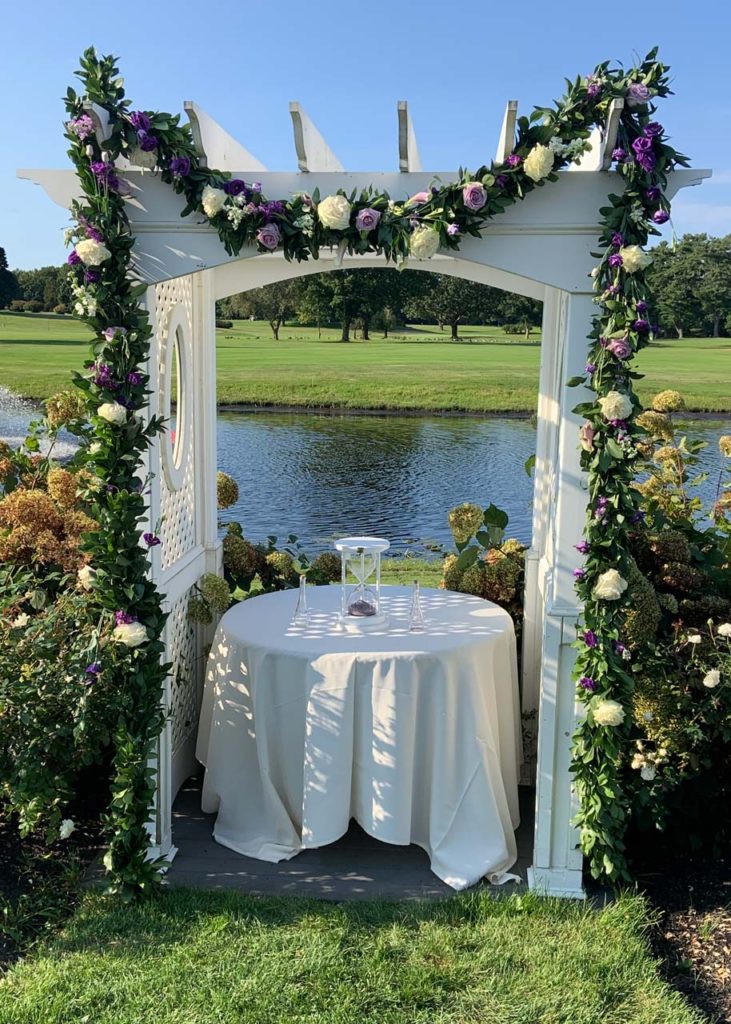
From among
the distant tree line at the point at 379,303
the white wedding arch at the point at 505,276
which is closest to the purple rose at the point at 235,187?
the white wedding arch at the point at 505,276

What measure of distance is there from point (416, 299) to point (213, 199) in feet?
72.3

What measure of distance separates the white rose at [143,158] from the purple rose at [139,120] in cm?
8

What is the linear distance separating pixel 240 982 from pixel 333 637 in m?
1.17

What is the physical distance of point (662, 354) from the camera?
2825 centimetres

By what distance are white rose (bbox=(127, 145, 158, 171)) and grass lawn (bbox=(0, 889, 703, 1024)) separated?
7.20 ft

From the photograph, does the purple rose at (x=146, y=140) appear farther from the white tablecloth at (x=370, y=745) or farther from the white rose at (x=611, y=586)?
the white rose at (x=611, y=586)

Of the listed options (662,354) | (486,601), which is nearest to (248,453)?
(486,601)

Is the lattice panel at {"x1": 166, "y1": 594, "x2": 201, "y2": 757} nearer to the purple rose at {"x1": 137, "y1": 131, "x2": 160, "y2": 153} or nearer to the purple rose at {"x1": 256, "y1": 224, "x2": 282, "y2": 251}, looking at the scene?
the purple rose at {"x1": 256, "y1": 224, "x2": 282, "y2": 251}

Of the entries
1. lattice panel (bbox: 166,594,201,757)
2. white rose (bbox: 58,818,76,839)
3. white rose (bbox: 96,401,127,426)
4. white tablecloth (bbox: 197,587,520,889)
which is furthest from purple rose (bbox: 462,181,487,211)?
white rose (bbox: 58,818,76,839)

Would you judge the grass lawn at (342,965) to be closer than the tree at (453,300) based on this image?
Yes

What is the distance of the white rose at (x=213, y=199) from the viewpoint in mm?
2605

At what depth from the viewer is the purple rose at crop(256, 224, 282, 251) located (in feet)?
8.64

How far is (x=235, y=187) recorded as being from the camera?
103 inches

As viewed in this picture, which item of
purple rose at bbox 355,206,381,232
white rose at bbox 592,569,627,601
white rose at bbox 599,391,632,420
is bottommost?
white rose at bbox 592,569,627,601
